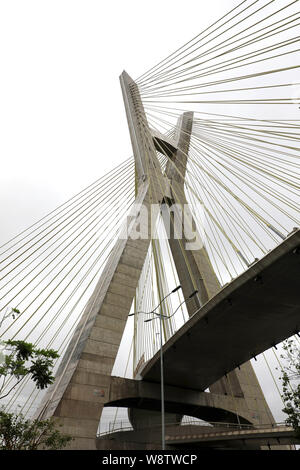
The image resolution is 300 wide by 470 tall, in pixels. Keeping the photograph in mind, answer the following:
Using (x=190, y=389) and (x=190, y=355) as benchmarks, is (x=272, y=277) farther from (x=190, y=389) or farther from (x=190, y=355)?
(x=190, y=389)

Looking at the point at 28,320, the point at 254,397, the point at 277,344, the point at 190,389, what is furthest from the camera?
the point at 190,389

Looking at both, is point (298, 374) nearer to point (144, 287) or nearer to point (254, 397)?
point (254, 397)

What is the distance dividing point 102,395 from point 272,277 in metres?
10.6

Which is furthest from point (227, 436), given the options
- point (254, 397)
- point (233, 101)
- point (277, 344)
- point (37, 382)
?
point (233, 101)

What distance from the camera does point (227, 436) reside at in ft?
67.7

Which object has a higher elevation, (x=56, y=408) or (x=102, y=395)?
(x=102, y=395)

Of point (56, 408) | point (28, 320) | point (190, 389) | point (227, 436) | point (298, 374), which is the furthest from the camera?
point (190, 389)

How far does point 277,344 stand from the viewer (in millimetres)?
22297

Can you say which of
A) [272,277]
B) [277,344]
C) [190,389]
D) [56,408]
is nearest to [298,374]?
[272,277]

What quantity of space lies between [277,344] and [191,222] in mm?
11624

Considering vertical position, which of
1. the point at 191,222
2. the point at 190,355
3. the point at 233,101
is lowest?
the point at 190,355

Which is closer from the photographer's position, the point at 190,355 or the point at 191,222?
the point at 190,355

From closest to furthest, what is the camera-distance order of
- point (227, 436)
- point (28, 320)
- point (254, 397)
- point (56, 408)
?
point (56, 408) < point (28, 320) < point (227, 436) < point (254, 397)

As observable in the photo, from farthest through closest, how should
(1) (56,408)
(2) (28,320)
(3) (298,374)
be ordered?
(2) (28,320) < (1) (56,408) < (3) (298,374)
